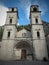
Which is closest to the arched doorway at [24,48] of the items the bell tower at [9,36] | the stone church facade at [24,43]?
the stone church facade at [24,43]

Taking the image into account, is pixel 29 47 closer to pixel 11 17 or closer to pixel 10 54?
pixel 10 54

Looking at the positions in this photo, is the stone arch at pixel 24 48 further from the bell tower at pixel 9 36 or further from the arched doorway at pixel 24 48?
the bell tower at pixel 9 36

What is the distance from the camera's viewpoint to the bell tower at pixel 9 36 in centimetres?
590

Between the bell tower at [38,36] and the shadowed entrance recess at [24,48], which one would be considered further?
the shadowed entrance recess at [24,48]

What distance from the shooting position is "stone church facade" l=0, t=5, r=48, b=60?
5.86 m

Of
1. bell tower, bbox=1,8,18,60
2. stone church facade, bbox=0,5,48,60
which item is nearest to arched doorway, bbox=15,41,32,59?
stone church facade, bbox=0,5,48,60

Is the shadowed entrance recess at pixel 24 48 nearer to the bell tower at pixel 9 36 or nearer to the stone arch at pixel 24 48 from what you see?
the stone arch at pixel 24 48

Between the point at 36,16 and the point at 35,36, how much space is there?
5.35 feet

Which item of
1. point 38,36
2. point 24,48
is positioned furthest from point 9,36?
point 38,36

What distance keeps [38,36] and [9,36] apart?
190cm

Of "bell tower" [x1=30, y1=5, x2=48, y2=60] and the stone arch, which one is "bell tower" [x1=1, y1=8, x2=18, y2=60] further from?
"bell tower" [x1=30, y1=5, x2=48, y2=60]

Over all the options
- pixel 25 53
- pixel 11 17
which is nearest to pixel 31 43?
pixel 25 53

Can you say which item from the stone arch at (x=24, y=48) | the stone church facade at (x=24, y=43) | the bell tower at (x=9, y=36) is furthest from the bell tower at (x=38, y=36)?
the bell tower at (x=9, y=36)

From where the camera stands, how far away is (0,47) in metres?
6.23
